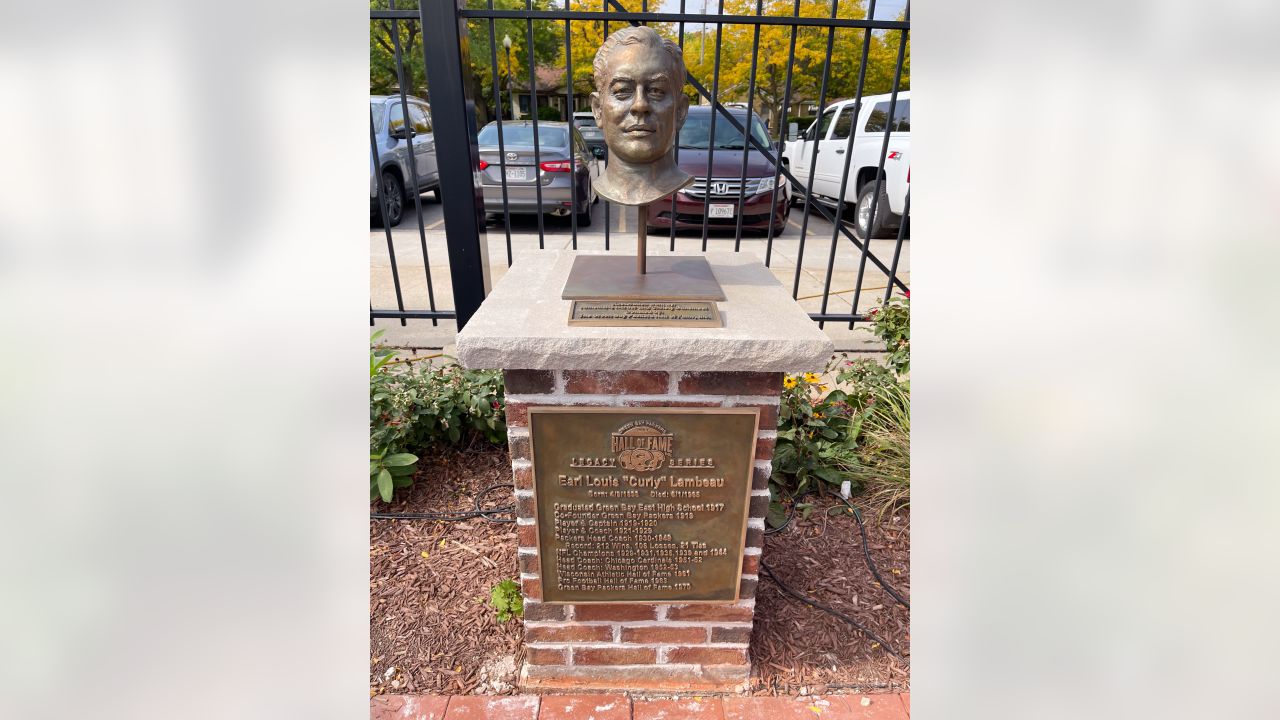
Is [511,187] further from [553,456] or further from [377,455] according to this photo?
[553,456]

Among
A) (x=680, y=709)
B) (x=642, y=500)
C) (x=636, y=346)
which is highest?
(x=636, y=346)

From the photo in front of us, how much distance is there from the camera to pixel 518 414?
176cm

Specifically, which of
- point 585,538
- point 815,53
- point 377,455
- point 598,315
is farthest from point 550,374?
point 815,53

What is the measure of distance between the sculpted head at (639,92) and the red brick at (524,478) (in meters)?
0.91

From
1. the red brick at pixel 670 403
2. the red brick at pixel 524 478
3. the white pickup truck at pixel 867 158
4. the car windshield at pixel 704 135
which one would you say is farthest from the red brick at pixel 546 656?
the car windshield at pixel 704 135

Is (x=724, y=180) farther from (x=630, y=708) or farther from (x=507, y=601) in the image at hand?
(x=630, y=708)

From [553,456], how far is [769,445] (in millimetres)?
597

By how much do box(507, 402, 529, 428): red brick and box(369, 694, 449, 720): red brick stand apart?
94 cm

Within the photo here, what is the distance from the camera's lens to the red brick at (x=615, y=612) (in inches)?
80.2

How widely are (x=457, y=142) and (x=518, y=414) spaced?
140cm

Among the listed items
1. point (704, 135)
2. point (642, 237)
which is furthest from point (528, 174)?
point (642, 237)

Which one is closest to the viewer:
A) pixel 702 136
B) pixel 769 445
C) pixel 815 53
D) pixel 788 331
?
pixel 788 331

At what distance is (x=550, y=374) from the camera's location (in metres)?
1.72

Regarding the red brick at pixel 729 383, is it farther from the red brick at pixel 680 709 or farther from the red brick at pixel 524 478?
the red brick at pixel 680 709
